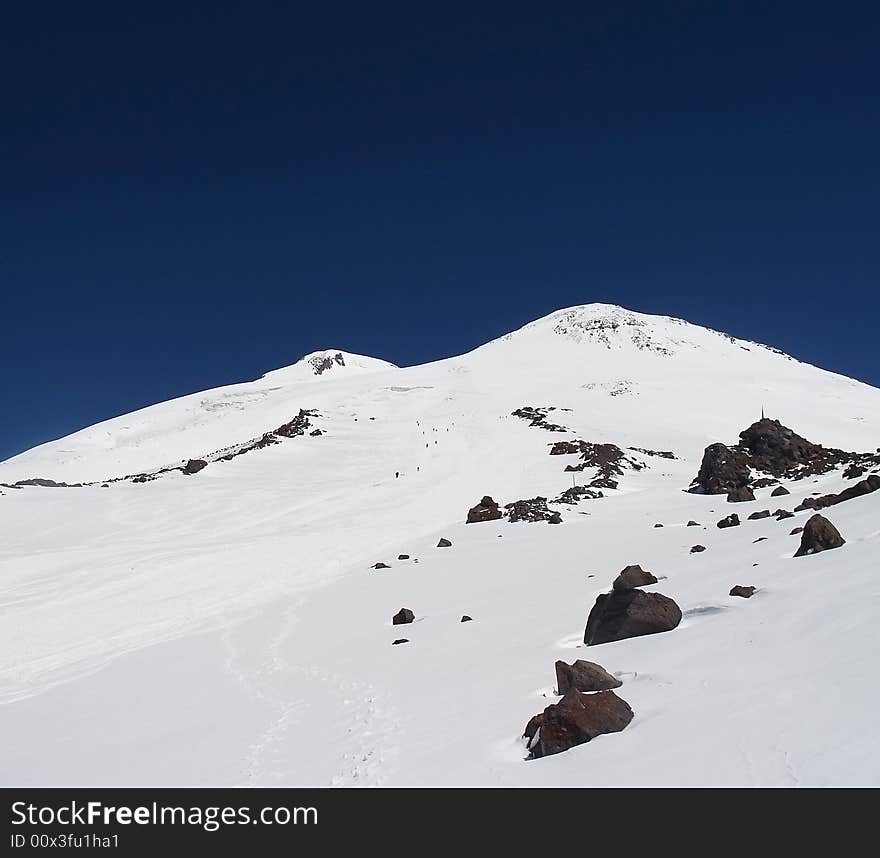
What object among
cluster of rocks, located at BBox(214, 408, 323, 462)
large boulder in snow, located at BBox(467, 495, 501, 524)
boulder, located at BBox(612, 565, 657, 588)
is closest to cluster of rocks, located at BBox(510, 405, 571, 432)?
cluster of rocks, located at BBox(214, 408, 323, 462)

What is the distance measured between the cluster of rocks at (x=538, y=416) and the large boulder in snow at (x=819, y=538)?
126ft

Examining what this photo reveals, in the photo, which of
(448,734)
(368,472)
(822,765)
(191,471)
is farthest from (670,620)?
(191,471)

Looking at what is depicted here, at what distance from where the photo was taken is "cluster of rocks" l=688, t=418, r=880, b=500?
2728 centimetres

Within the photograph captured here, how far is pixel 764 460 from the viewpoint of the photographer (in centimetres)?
3128

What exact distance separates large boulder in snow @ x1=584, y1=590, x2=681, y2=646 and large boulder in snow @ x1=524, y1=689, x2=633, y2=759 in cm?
275

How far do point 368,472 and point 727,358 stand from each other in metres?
81.5

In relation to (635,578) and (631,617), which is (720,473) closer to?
(635,578)

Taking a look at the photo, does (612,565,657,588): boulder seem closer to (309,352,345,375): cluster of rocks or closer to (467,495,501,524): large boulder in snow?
(467,495,501,524): large boulder in snow

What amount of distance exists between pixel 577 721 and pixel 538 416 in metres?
49.6

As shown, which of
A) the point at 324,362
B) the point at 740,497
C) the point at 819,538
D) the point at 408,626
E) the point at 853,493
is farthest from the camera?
the point at 324,362

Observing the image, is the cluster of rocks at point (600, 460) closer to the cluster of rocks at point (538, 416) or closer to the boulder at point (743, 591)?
the cluster of rocks at point (538, 416)

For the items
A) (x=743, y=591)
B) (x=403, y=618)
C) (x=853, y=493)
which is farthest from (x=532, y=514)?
(x=743, y=591)

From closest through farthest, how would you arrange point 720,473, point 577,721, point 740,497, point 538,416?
1. point 577,721
2. point 740,497
3. point 720,473
4. point 538,416
